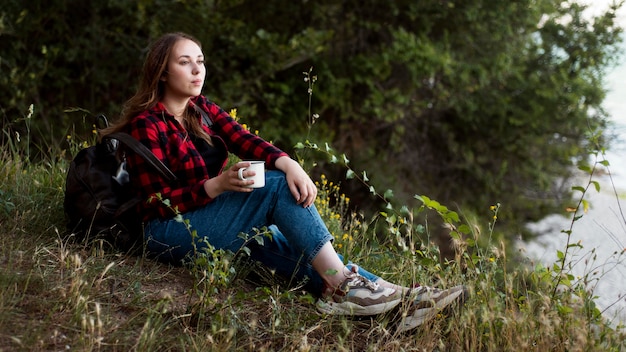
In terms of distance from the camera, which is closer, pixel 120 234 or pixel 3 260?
pixel 3 260

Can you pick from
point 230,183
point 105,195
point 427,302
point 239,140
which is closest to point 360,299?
point 427,302

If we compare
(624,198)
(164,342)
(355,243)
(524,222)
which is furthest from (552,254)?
(164,342)

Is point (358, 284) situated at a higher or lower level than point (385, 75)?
lower

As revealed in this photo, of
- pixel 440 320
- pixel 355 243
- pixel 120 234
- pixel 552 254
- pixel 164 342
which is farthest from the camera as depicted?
pixel 552 254

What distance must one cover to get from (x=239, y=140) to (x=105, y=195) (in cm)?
61

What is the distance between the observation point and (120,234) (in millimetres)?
3059

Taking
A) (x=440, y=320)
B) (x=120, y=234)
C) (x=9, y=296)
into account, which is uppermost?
(x=440, y=320)

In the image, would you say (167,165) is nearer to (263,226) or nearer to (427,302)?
(263,226)

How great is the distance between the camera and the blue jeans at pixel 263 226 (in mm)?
2822

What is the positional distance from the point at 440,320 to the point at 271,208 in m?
0.75

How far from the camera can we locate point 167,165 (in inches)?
117

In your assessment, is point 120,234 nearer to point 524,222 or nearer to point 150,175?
point 150,175

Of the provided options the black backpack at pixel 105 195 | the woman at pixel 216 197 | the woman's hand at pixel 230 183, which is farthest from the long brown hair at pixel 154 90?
the woman's hand at pixel 230 183

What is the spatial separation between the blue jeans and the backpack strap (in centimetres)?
18
